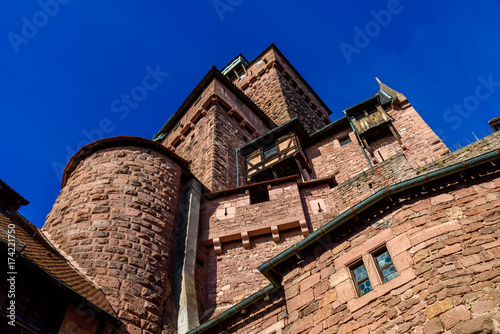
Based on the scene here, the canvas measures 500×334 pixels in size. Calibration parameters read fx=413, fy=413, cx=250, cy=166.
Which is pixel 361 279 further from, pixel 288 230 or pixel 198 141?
pixel 198 141

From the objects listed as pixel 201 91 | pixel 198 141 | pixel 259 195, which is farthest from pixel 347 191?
pixel 201 91

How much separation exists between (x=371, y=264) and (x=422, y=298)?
1044mm

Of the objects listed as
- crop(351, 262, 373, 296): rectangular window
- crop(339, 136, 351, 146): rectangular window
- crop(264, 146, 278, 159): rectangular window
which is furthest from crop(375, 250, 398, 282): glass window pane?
crop(339, 136, 351, 146): rectangular window

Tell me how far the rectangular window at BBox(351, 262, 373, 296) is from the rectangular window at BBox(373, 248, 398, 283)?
9.2 inches

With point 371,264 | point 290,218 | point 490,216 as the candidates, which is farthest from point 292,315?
point 290,218

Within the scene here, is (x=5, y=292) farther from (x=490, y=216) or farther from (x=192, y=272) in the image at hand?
(x=490, y=216)

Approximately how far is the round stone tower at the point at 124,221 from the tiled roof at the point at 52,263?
306 millimetres

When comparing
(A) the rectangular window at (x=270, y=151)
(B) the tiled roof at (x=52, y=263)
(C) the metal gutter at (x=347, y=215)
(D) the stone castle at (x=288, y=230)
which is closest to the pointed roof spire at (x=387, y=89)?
(D) the stone castle at (x=288, y=230)

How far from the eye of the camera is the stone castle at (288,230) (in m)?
5.80

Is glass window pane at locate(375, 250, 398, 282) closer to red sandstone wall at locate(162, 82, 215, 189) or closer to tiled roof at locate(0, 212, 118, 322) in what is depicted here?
tiled roof at locate(0, 212, 118, 322)

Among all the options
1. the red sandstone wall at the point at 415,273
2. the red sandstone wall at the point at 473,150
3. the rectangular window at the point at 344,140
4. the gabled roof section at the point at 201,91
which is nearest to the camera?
the red sandstone wall at the point at 415,273

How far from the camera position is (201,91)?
2411 cm

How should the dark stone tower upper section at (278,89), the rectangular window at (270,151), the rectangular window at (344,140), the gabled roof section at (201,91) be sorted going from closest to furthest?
the rectangular window at (344,140) < the rectangular window at (270,151) < the gabled roof section at (201,91) < the dark stone tower upper section at (278,89)

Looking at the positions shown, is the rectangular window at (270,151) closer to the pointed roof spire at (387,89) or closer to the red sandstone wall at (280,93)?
the pointed roof spire at (387,89)
